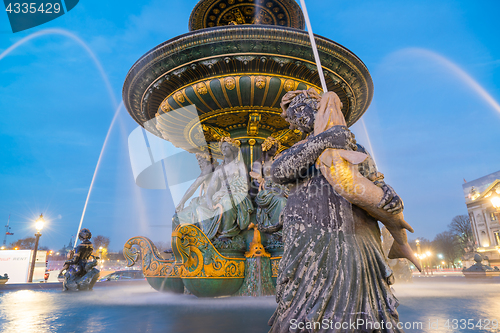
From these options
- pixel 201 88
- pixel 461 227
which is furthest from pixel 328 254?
pixel 461 227

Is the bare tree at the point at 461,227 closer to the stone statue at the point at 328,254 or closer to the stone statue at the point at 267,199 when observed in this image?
the stone statue at the point at 267,199

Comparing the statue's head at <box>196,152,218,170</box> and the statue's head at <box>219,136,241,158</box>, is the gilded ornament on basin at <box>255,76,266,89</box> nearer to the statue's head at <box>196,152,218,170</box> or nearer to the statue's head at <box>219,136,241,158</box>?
the statue's head at <box>219,136,241,158</box>

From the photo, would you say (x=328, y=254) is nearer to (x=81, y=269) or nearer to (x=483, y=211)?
(x=81, y=269)

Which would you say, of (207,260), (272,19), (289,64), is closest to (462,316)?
(207,260)

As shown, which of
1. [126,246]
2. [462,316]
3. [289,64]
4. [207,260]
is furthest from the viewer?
[126,246]

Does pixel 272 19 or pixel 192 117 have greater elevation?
pixel 272 19

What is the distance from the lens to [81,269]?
18.8 feet

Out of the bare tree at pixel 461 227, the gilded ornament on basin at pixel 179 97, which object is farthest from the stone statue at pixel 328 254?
the bare tree at pixel 461 227

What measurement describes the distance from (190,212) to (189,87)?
7.38 feet

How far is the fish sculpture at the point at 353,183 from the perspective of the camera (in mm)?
1364

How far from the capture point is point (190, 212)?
5.28m

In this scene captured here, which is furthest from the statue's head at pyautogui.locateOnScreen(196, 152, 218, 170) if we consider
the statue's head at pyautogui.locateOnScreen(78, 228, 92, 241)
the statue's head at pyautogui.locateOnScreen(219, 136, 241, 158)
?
the statue's head at pyautogui.locateOnScreen(78, 228, 92, 241)

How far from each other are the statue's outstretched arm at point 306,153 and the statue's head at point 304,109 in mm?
196

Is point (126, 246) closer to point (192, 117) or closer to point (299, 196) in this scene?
point (192, 117)
